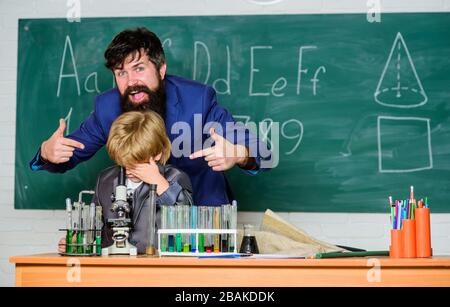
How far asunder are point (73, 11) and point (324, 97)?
56.8 inches

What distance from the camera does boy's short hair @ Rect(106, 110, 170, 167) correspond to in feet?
9.25

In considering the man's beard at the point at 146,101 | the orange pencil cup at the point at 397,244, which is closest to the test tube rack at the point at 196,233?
the orange pencil cup at the point at 397,244

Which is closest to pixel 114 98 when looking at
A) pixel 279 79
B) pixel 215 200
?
pixel 215 200

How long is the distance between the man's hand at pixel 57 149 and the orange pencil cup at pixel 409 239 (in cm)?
159

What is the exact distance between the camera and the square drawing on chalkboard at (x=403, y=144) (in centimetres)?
392

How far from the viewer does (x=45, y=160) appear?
11.0 ft

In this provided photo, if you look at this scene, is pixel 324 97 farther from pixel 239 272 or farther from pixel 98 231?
pixel 239 272

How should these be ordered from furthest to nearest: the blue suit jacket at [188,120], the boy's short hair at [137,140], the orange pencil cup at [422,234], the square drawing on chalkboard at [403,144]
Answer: the square drawing on chalkboard at [403,144] → the blue suit jacket at [188,120] → the boy's short hair at [137,140] → the orange pencil cup at [422,234]

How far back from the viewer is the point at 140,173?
2777 millimetres

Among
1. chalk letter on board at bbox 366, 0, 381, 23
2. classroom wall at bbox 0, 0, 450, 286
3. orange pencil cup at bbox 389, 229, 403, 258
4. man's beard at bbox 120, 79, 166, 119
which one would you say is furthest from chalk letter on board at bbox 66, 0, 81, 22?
orange pencil cup at bbox 389, 229, 403, 258

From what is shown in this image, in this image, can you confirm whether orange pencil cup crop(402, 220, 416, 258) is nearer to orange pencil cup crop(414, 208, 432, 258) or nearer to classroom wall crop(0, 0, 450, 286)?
orange pencil cup crop(414, 208, 432, 258)

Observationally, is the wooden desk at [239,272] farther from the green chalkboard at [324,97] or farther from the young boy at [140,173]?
the green chalkboard at [324,97]

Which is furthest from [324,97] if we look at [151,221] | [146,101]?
[151,221]

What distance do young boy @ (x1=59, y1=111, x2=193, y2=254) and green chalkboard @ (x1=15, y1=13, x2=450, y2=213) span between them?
1141 mm
